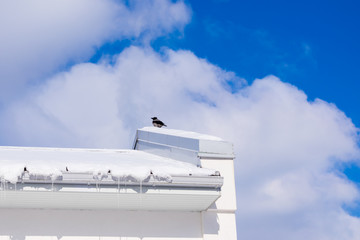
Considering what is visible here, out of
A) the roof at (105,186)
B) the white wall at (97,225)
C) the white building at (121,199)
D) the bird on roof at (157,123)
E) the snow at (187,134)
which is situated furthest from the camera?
the bird on roof at (157,123)

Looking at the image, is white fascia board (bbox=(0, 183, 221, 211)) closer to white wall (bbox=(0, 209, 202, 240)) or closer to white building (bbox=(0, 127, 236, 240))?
white building (bbox=(0, 127, 236, 240))

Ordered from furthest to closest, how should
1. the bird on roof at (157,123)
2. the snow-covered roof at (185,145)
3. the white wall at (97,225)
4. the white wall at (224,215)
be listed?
the bird on roof at (157,123), the snow-covered roof at (185,145), the white wall at (224,215), the white wall at (97,225)

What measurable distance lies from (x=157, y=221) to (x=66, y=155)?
2.49 meters

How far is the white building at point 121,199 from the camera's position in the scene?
6.28m

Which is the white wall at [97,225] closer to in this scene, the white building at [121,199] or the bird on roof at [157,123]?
the white building at [121,199]

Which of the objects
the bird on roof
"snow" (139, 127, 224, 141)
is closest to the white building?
"snow" (139, 127, 224, 141)

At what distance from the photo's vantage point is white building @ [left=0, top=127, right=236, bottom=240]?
6281mm

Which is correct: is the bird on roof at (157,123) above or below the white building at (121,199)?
above

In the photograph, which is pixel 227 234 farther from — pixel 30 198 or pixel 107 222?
pixel 30 198

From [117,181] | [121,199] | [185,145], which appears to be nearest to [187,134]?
[185,145]

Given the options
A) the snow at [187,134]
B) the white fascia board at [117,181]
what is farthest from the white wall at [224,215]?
the white fascia board at [117,181]

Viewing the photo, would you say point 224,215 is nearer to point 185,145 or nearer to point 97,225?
point 185,145

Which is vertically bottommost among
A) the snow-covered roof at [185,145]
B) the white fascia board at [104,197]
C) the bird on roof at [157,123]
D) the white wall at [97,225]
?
the white wall at [97,225]

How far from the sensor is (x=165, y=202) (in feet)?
22.7
